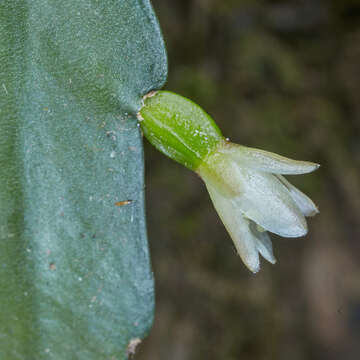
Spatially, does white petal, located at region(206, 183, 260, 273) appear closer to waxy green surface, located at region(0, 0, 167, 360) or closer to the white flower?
the white flower

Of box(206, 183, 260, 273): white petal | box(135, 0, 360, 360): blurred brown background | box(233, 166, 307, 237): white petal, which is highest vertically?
box(233, 166, 307, 237): white petal

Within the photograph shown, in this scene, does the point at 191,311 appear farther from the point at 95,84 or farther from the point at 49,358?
the point at 95,84

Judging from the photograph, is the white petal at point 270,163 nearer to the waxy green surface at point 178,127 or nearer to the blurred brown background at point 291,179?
the waxy green surface at point 178,127

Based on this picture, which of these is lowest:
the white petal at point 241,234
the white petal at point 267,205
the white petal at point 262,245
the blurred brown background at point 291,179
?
the blurred brown background at point 291,179

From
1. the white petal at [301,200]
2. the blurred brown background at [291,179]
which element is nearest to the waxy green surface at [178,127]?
the white petal at [301,200]

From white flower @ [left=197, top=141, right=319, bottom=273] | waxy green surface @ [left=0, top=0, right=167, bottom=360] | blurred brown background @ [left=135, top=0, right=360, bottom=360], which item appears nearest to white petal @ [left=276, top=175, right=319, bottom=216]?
white flower @ [left=197, top=141, right=319, bottom=273]
